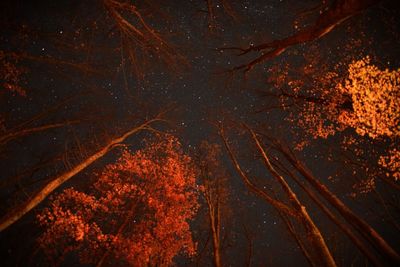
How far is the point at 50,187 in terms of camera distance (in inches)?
320

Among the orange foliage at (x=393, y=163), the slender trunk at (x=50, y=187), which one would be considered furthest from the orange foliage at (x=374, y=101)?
the slender trunk at (x=50, y=187)

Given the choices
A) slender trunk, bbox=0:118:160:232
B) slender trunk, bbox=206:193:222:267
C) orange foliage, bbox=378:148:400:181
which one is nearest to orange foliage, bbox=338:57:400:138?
orange foliage, bbox=378:148:400:181

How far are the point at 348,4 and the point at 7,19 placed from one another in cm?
1015

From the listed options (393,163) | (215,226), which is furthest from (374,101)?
(215,226)

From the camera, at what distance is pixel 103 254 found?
12.6 meters

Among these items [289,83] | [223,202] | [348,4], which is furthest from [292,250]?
[348,4]

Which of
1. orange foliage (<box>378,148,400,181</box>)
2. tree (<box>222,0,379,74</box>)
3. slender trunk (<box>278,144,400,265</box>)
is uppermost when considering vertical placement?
tree (<box>222,0,379,74</box>)

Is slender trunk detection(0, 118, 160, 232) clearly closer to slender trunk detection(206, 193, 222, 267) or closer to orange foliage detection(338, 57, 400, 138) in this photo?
slender trunk detection(206, 193, 222, 267)

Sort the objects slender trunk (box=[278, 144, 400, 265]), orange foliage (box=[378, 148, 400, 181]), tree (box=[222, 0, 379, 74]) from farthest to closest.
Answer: orange foliage (box=[378, 148, 400, 181]) < slender trunk (box=[278, 144, 400, 265]) < tree (box=[222, 0, 379, 74])

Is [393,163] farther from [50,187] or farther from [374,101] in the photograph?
[50,187]

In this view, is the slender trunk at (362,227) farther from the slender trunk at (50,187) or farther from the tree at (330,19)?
the slender trunk at (50,187)

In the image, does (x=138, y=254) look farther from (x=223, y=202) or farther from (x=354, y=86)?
(x=354, y=86)

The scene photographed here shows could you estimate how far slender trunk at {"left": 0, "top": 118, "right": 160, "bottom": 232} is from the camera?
6.66 meters

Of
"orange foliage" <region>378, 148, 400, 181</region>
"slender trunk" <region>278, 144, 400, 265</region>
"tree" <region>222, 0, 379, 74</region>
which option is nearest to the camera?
"tree" <region>222, 0, 379, 74</region>
